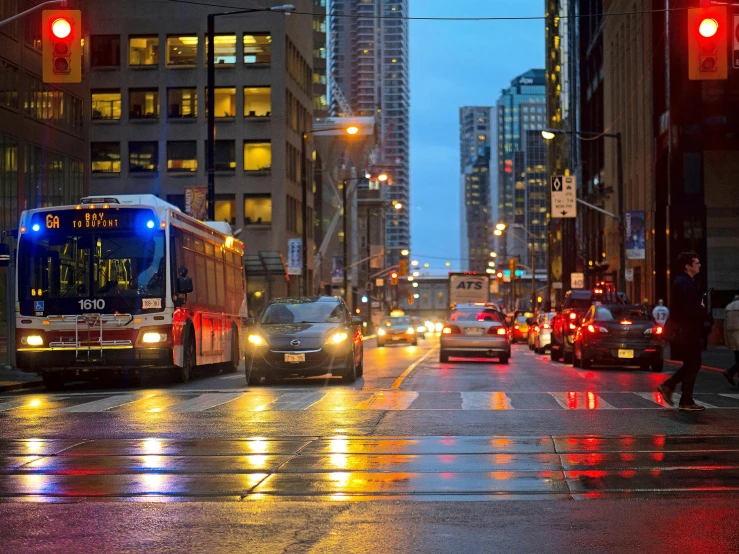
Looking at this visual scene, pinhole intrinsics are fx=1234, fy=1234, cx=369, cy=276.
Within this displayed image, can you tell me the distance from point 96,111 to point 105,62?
9.96ft

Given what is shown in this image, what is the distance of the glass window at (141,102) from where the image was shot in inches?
2968

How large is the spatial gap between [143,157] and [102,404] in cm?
5892

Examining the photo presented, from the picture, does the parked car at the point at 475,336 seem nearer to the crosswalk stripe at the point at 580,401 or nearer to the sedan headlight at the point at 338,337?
the sedan headlight at the point at 338,337

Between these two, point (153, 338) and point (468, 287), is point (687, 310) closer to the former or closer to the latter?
point (153, 338)

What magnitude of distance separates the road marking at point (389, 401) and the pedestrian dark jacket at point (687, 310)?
3.87 m

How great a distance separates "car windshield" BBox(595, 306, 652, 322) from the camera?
2950cm

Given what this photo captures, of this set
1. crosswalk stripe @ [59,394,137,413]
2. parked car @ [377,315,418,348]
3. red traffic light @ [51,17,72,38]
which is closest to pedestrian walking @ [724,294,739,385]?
crosswalk stripe @ [59,394,137,413]

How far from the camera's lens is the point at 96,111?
248 feet

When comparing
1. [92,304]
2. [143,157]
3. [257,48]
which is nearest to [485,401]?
[92,304]

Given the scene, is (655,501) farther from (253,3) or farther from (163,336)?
(253,3)

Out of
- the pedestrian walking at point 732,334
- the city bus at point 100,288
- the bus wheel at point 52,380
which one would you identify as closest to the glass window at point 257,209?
the city bus at point 100,288

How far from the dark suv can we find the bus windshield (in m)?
14.2

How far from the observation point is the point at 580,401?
18.2m

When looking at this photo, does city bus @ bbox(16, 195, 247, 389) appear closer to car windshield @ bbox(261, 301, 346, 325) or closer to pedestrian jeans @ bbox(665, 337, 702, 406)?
car windshield @ bbox(261, 301, 346, 325)
